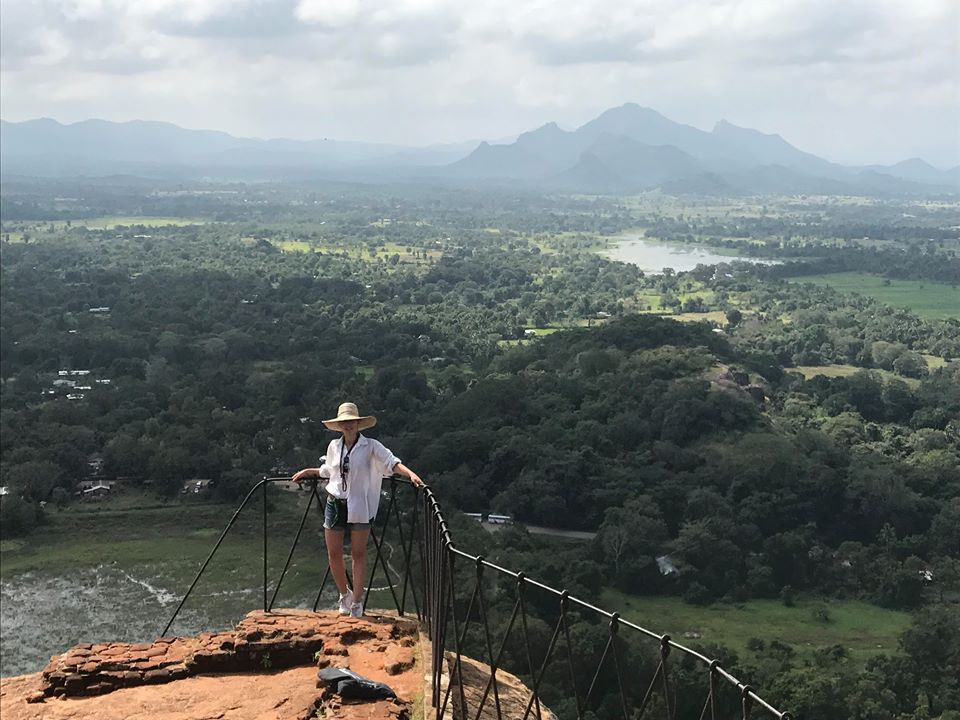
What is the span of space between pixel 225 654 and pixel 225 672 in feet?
0.37

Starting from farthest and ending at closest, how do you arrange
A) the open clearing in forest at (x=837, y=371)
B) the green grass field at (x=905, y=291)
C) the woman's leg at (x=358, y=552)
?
the green grass field at (x=905, y=291) → the open clearing in forest at (x=837, y=371) → the woman's leg at (x=358, y=552)

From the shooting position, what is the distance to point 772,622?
20656mm

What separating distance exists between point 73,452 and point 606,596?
1709cm

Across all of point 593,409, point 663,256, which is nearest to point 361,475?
point 593,409

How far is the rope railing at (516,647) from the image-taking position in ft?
16.5

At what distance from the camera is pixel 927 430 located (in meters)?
29.5

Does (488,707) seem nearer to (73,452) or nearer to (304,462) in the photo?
(304,462)

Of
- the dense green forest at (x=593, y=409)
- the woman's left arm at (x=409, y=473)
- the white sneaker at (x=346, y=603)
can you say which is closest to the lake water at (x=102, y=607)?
the dense green forest at (x=593, y=409)

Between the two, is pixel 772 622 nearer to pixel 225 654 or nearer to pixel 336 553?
pixel 336 553

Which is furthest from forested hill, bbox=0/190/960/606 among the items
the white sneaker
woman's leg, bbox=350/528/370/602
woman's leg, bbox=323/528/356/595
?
woman's leg, bbox=350/528/370/602

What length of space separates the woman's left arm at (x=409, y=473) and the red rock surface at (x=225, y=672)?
1.04m

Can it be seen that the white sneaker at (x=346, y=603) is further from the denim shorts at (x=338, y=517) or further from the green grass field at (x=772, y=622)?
the green grass field at (x=772, y=622)

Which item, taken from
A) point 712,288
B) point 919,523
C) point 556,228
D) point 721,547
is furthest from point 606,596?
point 556,228

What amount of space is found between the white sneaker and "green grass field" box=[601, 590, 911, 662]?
13.7 meters
